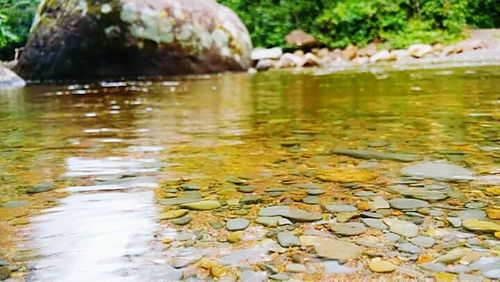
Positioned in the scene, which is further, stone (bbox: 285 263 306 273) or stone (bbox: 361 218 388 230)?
stone (bbox: 361 218 388 230)

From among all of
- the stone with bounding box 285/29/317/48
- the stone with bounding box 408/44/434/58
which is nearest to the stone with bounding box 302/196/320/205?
the stone with bounding box 408/44/434/58

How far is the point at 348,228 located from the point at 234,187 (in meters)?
0.50

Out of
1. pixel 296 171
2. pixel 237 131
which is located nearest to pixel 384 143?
pixel 296 171

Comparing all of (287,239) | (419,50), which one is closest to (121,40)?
(419,50)

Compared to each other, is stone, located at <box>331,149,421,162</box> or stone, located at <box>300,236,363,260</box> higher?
stone, located at <box>300,236,363,260</box>

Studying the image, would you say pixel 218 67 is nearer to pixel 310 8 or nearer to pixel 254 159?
pixel 310 8

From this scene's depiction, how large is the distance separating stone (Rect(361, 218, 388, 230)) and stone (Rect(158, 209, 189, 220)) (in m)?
0.48

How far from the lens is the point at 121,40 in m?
7.62

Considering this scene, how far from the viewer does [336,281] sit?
104 centimetres

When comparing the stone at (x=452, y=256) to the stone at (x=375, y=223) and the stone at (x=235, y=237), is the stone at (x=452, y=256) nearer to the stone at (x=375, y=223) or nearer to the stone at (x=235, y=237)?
the stone at (x=375, y=223)

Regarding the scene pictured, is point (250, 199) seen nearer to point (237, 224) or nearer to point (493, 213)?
point (237, 224)

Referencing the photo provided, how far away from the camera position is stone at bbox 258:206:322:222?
1.39 m

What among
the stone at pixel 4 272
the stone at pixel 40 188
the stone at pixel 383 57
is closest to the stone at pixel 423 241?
the stone at pixel 4 272

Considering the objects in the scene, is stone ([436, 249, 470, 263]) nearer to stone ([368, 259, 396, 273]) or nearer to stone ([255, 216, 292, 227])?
stone ([368, 259, 396, 273])
